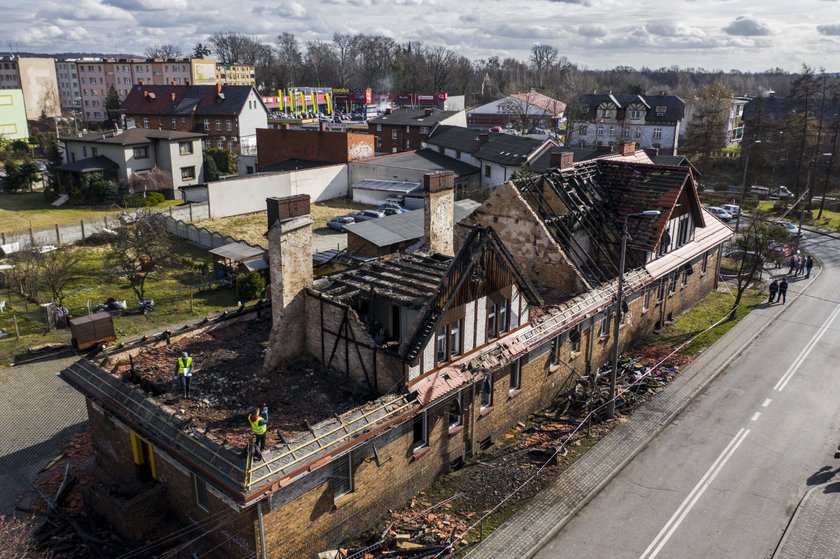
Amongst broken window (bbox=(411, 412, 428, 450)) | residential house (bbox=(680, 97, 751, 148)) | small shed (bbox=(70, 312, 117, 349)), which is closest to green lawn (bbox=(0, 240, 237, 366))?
small shed (bbox=(70, 312, 117, 349))

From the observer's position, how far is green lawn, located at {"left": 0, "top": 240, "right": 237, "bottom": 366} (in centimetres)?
3089

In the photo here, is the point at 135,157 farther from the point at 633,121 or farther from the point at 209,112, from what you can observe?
the point at 633,121

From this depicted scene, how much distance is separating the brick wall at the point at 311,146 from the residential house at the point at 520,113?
36.2m

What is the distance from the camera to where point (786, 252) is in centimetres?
4378

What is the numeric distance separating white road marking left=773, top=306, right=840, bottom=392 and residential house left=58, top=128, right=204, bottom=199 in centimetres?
5439

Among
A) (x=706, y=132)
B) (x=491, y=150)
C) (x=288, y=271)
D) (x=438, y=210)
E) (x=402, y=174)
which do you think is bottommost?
(x=402, y=174)

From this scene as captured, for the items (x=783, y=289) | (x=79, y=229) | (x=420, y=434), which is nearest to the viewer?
(x=420, y=434)

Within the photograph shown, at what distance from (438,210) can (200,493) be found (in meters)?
12.8

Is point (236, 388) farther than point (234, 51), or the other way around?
point (234, 51)

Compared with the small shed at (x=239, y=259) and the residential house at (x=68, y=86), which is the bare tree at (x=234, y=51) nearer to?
the residential house at (x=68, y=86)

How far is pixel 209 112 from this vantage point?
263 ft

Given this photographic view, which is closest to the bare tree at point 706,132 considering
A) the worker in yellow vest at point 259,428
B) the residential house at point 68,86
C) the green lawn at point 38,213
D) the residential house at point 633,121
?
the residential house at point 633,121

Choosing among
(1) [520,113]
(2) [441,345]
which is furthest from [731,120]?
(2) [441,345]

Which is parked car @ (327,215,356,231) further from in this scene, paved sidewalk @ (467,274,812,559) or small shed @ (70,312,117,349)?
paved sidewalk @ (467,274,812,559)
